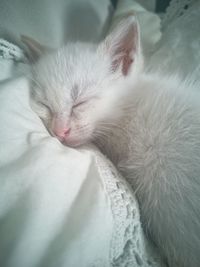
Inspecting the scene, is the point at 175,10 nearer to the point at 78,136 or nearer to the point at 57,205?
the point at 78,136

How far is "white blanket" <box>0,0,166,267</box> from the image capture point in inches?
21.0

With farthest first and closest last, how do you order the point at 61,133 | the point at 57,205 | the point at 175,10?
the point at 175,10 → the point at 61,133 → the point at 57,205

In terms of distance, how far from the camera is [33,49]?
94 centimetres

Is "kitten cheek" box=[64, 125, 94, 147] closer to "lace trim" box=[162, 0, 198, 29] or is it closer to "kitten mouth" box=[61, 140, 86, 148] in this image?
"kitten mouth" box=[61, 140, 86, 148]

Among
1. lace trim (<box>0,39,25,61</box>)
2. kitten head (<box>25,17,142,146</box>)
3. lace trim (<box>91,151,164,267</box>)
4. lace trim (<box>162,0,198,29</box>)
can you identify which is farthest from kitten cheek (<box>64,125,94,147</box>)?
lace trim (<box>162,0,198,29</box>)

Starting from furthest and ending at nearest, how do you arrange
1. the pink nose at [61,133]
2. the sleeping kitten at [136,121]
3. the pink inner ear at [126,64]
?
the pink inner ear at [126,64]
the pink nose at [61,133]
the sleeping kitten at [136,121]

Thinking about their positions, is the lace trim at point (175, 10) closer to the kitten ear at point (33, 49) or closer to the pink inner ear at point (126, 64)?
the pink inner ear at point (126, 64)

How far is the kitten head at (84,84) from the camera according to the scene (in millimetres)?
815

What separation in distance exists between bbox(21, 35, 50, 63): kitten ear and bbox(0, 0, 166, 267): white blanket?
229mm

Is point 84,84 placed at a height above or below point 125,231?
above

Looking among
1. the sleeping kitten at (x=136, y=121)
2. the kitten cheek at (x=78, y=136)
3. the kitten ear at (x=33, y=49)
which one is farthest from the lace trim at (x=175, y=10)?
the kitten cheek at (x=78, y=136)

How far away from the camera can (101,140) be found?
0.88 m

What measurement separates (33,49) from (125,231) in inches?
23.0

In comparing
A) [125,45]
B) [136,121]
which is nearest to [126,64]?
[125,45]
